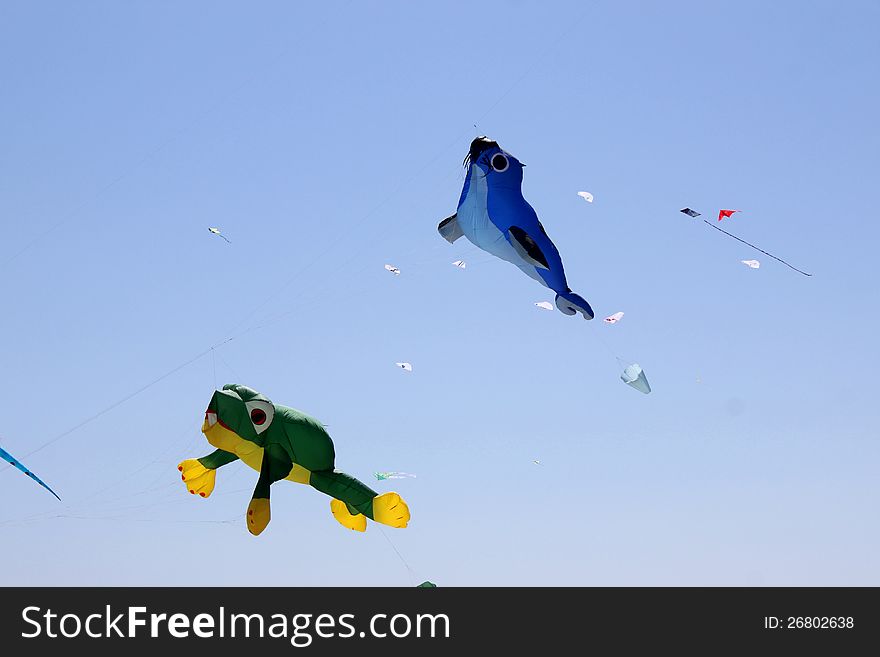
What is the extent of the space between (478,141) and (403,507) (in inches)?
297

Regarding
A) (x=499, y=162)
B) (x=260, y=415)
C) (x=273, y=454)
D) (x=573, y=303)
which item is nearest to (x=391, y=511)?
(x=273, y=454)

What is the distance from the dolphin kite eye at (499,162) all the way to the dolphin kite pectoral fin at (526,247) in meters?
1.17

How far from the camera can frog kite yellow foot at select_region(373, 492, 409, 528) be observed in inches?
1000

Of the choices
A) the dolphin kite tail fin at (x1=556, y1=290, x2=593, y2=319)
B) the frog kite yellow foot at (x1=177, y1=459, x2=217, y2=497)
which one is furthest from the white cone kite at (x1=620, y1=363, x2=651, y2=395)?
the frog kite yellow foot at (x1=177, y1=459, x2=217, y2=497)

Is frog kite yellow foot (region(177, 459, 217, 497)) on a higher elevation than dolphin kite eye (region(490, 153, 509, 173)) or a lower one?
lower

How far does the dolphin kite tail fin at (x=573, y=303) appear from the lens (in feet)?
81.5

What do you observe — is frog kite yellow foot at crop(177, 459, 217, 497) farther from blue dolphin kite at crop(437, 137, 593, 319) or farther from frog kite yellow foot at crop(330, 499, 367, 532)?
blue dolphin kite at crop(437, 137, 593, 319)

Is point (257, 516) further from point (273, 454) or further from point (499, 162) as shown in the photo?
point (499, 162)

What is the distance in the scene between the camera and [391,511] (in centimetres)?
2541

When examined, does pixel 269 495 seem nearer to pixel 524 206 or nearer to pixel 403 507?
pixel 403 507
